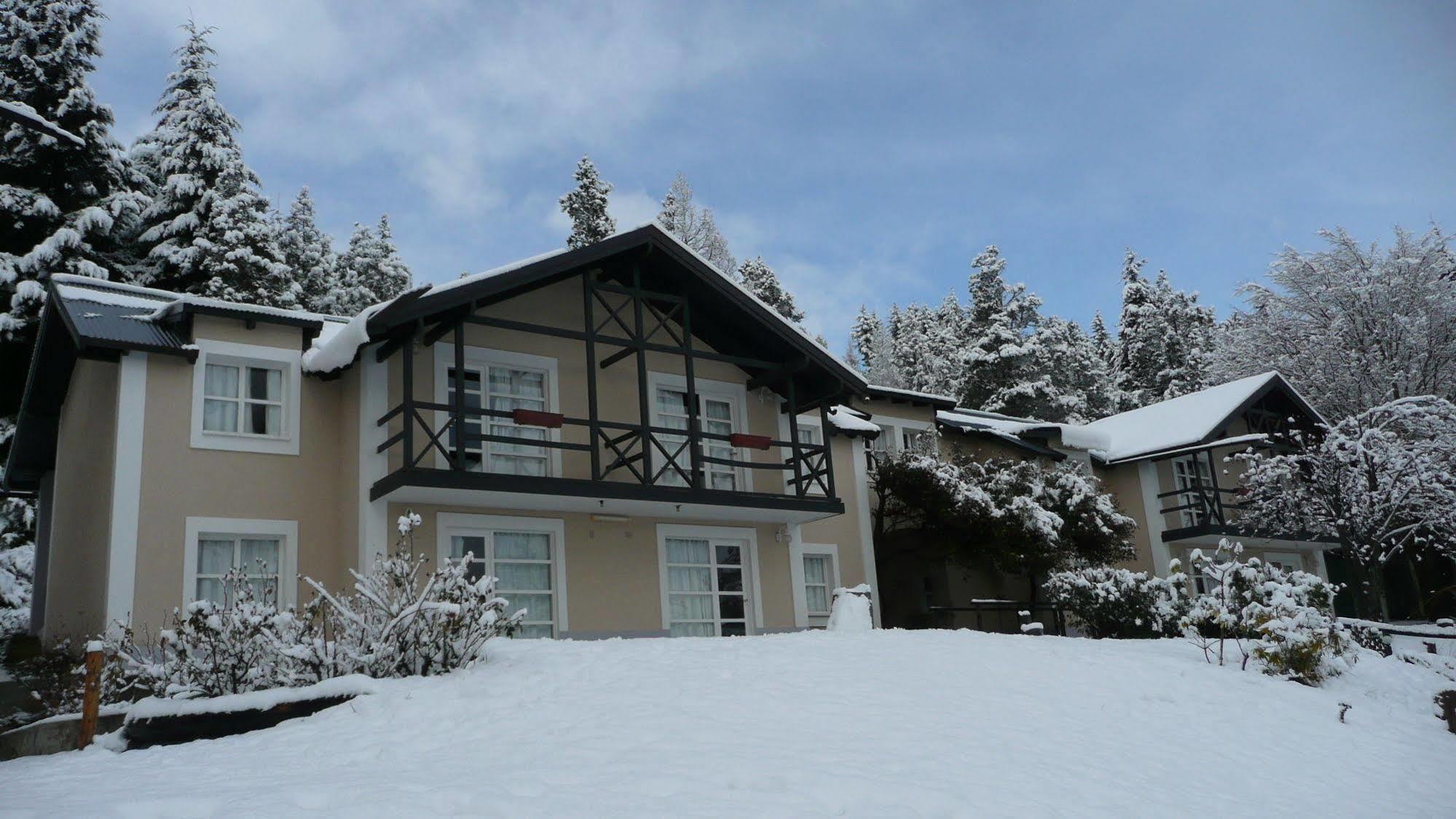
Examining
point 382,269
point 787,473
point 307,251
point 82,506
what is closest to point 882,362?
point 382,269

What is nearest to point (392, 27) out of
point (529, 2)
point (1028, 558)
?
point (529, 2)

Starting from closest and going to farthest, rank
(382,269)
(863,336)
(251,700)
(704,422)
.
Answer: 1. (251,700)
2. (704,422)
3. (382,269)
4. (863,336)

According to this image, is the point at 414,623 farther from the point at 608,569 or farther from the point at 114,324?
the point at 114,324

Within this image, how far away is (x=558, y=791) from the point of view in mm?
6633

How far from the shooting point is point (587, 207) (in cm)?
4375

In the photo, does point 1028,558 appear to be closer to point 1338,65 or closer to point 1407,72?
point 1338,65

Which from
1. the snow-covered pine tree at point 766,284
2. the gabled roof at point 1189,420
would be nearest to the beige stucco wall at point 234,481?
the gabled roof at point 1189,420

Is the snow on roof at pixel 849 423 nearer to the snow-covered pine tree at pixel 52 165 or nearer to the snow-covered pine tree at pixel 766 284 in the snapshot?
the snow-covered pine tree at pixel 52 165

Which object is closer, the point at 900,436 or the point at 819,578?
the point at 819,578

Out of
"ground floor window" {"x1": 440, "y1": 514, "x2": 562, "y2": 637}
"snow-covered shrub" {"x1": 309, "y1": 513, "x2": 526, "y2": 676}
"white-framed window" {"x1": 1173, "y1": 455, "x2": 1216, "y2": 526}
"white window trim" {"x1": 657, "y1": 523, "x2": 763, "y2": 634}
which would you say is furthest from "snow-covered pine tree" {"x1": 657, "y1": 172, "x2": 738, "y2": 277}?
"snow-covered shrub" {"x1": 309, "y1": 513, "x2": 526, "y2": 676}

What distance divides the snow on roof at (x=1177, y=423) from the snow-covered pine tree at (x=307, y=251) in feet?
82.5

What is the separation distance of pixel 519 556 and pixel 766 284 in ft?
93.5

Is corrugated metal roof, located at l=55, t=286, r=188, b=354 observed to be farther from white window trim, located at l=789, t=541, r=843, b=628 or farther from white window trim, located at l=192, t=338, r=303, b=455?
white window trim, located at l=789, t=541, r=843, b=628

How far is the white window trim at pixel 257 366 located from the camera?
15734 millimetres
